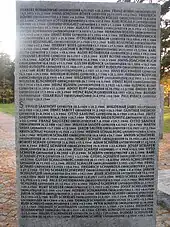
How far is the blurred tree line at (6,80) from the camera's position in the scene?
5706 centimetres

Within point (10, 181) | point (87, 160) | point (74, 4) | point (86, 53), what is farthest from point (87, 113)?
point (10, 181)

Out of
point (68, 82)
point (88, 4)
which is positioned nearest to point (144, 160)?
point (68, 82)

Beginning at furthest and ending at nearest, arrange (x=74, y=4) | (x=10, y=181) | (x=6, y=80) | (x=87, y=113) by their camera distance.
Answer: (x=6, y=80) → (x=10, y=181) → (x=87, y=113) → (x=74, y=4)

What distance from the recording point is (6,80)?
57.5 m

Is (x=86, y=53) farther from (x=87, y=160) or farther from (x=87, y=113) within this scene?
(x=87, y=160)

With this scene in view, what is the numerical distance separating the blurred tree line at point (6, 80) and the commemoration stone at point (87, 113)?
53.2 metres

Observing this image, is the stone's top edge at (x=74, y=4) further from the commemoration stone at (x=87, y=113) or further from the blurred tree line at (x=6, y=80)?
the blurred tree line at (x=6, y=80)

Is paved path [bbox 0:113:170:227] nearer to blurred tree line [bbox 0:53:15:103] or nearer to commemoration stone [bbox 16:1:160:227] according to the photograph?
commemoration stone [bbox 16:1:160:227]

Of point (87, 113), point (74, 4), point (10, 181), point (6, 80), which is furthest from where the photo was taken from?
point (6, 80)

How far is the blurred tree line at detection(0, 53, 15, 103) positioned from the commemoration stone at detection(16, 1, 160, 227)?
175ft

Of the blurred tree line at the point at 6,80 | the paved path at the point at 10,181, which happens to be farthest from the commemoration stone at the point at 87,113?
the blurred tree line at the point at 6,80

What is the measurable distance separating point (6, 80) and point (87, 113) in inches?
2142

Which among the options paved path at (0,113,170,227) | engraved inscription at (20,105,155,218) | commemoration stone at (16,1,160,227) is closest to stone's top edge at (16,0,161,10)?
commemoration stone at (16,1,160,227)

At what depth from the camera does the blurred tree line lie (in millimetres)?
57062
